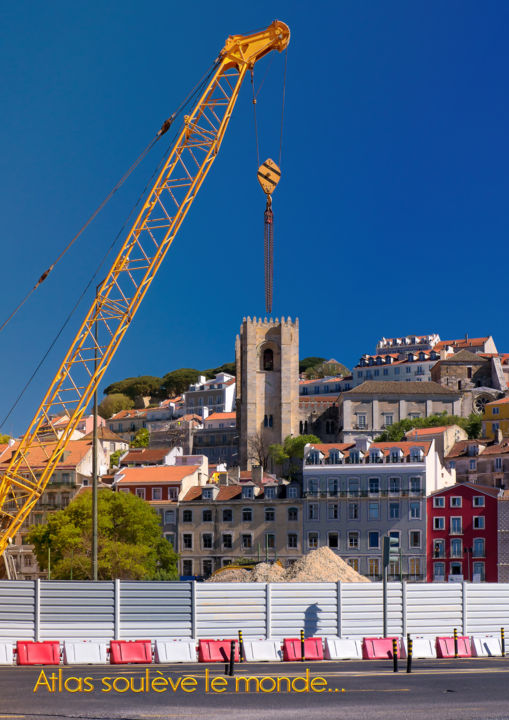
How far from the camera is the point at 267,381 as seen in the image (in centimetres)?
18488

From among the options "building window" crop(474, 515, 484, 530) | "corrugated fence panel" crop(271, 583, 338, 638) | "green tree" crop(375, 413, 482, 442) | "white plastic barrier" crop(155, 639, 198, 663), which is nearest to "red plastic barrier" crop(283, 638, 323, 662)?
"corrugated fence panel" crop(271, 583, 338, 638)

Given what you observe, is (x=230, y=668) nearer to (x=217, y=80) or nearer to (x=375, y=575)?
(x=217, y=80)

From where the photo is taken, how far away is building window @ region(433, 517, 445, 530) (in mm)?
100938

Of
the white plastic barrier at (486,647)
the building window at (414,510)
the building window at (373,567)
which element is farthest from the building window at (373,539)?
the white plastic barrier at (486,647)

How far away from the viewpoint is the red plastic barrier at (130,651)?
122 feet

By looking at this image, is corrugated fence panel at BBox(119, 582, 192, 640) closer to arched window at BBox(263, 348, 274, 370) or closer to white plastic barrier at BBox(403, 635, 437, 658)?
white plastic barrier at BBox(403, 635, 437, 658)

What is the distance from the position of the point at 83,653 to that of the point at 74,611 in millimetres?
1886

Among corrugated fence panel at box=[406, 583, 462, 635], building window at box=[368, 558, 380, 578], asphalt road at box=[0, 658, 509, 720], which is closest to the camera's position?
asphalt road at box=[0, 658, 509, 720]

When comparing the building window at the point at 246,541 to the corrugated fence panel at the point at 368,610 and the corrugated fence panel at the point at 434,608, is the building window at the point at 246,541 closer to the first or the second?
the corrugated fence panel at the point at 434,608

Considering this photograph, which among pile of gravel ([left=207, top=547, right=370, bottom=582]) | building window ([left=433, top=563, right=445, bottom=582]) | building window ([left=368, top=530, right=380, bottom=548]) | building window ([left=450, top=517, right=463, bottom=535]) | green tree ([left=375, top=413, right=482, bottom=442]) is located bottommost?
building window ([left=433, top=563, right=445, bottom=582])

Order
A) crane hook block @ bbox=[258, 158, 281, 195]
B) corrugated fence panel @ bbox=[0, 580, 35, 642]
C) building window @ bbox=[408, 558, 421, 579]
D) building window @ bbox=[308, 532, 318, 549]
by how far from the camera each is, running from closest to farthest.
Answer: corrugated fence panel @ bbox=[0, 580, 35, 642]
crane hook block @ bbox=[258, 158, 281, 195]
building window @ bbox=[408, 558, 421, 579]
building window @ bbox=[308, 532, 318, 549]

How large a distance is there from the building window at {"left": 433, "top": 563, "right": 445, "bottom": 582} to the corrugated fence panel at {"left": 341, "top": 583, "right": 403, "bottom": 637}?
58636mm

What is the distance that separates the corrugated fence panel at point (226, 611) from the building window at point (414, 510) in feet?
210

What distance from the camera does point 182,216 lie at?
61938 millimetres
